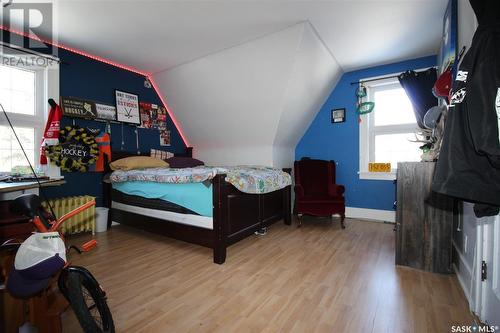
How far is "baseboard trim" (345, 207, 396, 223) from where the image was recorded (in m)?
3.59

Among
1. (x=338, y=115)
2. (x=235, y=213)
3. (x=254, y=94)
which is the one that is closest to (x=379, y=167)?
(x=338, y=115)

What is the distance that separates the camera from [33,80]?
3.01 meters

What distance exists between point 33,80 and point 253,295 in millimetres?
3795

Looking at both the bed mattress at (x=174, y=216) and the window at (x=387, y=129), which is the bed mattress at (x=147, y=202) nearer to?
the bed mattress at (x=174, y=216)

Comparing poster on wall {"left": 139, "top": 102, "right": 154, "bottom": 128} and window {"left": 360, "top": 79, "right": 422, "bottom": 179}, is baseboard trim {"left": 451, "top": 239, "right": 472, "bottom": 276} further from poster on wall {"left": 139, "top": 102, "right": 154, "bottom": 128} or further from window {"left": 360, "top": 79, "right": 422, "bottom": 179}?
poster on wall {"left": 139, "top": 102, "right": 154, "bottom": 128}

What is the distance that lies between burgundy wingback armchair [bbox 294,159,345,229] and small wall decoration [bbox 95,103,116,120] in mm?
3071

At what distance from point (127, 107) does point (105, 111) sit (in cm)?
37

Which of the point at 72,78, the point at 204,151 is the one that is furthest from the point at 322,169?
the point at 72,78

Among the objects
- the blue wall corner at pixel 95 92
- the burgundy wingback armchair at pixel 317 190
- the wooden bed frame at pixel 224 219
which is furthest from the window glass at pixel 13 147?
the burgundy wingback armchair at pixel 317 190

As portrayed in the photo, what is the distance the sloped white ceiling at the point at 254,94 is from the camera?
3.00 m

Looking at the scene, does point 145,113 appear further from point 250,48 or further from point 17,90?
point 250,48

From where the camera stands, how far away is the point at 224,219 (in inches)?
87.5

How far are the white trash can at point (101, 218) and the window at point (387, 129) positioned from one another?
13.3ft

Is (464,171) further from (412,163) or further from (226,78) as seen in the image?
(226,78)
